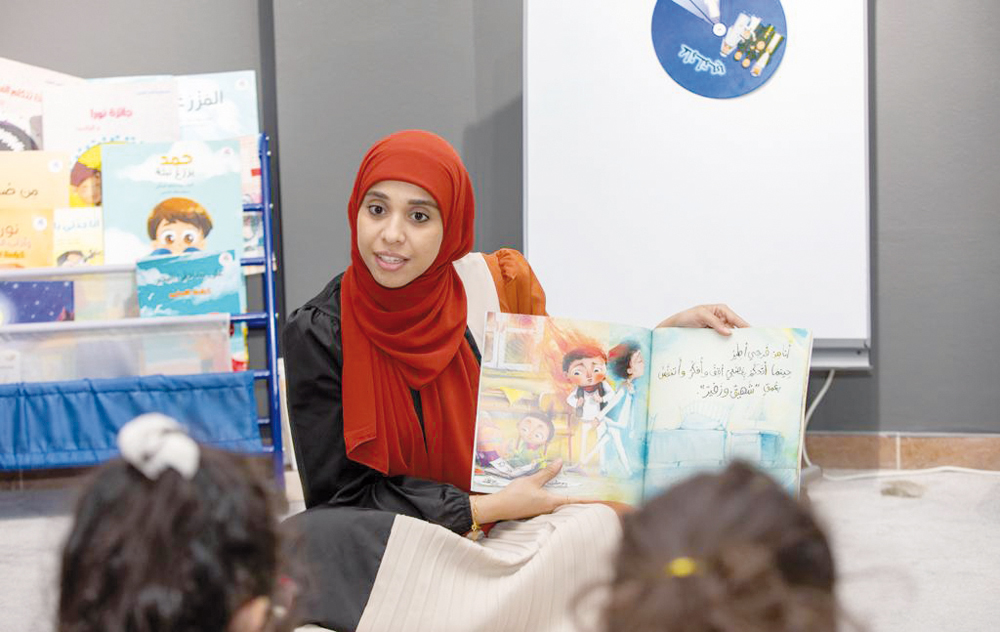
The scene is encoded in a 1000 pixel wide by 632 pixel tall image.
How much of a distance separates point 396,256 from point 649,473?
586 millimetres

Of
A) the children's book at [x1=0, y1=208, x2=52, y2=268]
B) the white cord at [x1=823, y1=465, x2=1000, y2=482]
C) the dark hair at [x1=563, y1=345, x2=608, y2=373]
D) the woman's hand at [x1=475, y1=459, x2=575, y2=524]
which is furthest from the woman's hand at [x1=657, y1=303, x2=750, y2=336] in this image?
the children's book at [x1=0, y1=208, x2=52, y2=268]

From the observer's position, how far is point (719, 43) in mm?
2969

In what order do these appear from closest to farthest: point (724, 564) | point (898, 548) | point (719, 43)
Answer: point (724, 564)
point (898, 548)
point (719, 43)

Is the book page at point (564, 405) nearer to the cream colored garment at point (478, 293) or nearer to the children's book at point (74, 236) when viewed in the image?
the cream colored garment at point (478, 293)

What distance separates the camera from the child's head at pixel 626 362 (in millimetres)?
1888

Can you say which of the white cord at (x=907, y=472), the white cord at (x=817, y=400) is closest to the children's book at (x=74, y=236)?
the white cord at (x=817, y=400)

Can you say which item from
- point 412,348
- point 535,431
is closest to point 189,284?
point 412,348

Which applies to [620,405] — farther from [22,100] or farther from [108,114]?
[22,100]

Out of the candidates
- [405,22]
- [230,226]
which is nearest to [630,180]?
[405,22]

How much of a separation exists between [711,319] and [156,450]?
1.30 meters

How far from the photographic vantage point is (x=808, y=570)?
0.73 metres

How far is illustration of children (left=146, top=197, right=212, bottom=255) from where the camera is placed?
320 centimetres

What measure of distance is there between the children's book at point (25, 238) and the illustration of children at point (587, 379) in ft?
6.60

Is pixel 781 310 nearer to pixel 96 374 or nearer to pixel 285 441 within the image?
pixel 285 441
